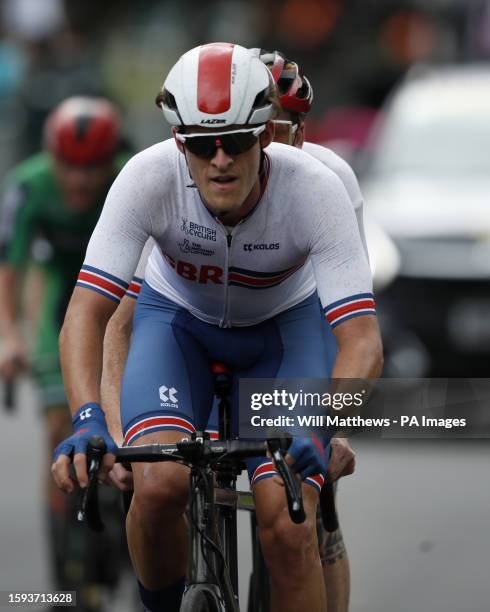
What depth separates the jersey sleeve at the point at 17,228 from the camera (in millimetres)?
9156

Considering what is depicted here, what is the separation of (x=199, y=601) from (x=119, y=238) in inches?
46.6

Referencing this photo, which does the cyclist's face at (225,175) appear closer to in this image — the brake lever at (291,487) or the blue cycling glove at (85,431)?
the blue cycling glove at (85,431)

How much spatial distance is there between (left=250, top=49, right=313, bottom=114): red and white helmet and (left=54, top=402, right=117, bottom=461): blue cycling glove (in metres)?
1.70

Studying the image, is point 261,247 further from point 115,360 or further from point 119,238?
point 115,360

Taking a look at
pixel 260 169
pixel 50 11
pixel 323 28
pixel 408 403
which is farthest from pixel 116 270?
pixel 323 28

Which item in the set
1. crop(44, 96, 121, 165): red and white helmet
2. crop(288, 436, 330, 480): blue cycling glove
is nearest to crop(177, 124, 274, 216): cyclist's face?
crop(288, 436, 330, 480): blue cycling glove

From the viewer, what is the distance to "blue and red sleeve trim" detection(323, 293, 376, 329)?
5883mm

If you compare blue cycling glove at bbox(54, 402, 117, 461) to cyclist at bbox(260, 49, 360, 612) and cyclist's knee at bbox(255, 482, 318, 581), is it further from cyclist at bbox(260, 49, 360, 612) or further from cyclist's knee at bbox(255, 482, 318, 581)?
cyclist at bbox(260, 49, 360, 612)

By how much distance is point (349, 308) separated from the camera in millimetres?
5883

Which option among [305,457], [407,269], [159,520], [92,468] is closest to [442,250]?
[407,269]

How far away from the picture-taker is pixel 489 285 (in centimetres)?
1333

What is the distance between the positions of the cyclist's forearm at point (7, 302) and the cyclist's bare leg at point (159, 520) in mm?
3223

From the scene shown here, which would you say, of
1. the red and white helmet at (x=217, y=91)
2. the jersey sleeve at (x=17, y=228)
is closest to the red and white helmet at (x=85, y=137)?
the jersey sleeve at (x=17, y=228)

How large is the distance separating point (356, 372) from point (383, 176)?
8119 millimetres
